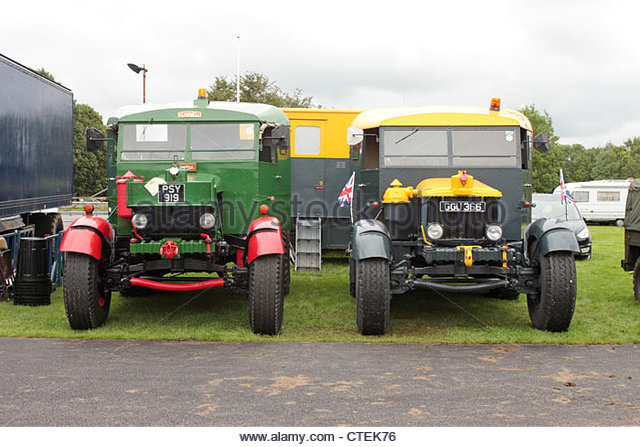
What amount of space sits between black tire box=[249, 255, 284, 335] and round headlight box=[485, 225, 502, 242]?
2689 millimetres

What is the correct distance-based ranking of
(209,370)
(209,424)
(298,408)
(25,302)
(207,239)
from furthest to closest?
(25,302) < (207,239) < (209,370) < (298,408) < (209,424)

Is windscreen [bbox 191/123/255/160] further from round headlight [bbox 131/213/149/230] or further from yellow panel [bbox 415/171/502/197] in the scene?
yellow panel [bbox 415/171/502/197]

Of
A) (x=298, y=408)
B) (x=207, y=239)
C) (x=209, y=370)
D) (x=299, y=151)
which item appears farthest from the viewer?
(x=299, y=151)

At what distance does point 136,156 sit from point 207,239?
5.86 feet

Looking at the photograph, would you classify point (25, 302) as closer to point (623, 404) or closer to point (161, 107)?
point (161, 107)

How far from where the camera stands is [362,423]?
487 centimetres

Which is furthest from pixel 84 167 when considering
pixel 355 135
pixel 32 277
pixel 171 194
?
pixel 171 194

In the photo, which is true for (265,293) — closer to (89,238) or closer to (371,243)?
(371,243)

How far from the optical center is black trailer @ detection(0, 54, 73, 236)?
11.2 metres

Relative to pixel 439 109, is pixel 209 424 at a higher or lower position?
lower

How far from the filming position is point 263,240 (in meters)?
8.13

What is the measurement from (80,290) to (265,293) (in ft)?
7.38

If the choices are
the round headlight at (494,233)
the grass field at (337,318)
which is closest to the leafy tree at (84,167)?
the grass field at (337,318)

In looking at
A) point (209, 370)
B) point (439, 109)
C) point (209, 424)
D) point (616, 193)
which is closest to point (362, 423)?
point (209, 424)
